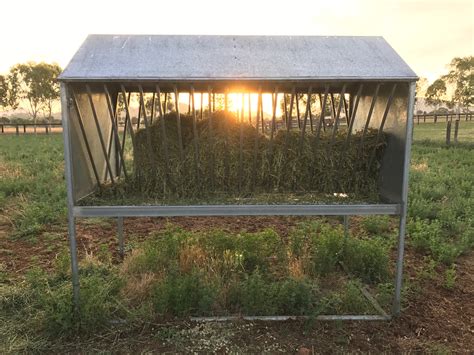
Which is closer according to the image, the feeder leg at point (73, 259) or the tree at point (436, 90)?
the feeder leg at point (73, 259)

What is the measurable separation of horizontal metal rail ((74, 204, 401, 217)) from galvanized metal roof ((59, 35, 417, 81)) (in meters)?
1.13

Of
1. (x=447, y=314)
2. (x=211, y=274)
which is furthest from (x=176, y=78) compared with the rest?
(x=447, y=314)

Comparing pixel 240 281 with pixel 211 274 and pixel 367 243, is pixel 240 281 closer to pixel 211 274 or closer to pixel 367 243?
pixel 211 274

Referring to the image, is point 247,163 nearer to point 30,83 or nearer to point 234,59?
point 234,59

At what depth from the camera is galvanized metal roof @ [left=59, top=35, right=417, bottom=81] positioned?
350 cm

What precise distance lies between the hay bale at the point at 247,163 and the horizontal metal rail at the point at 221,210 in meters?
0.55

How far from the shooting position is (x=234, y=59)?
12.5ft

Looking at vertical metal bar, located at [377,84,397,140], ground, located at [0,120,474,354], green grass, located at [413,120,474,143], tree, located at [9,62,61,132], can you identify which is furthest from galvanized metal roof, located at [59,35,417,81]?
tree, located at [9,62,61,132]

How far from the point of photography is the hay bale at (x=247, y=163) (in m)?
4.22

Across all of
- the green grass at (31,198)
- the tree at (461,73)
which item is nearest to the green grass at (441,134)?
the green grass at (31,198)

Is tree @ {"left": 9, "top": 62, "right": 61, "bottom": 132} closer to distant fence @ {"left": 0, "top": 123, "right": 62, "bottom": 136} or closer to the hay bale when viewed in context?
distant fence @ {"left": 0, "top": 123, "right": 62, "bottom": 136}

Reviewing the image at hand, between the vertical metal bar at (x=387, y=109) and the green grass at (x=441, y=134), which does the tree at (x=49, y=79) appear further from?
the vertical metal bar at (x=387, y=109)

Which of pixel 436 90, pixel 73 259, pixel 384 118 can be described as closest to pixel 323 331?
pixel 384 118

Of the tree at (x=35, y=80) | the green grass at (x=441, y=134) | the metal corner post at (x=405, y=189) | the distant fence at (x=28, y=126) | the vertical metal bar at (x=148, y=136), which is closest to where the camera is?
the metal corner post at (x=405, y=189)
